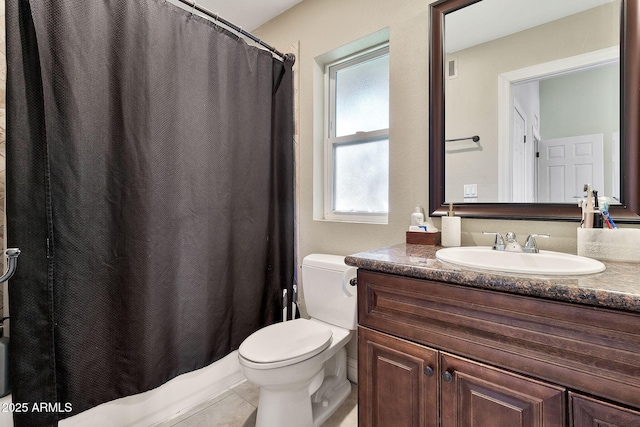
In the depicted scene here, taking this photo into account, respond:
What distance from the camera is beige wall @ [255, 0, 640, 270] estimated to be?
1.44m

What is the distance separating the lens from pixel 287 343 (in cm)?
136

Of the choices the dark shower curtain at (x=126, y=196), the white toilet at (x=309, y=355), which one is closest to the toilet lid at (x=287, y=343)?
the white toilet at (x=309, y=355)

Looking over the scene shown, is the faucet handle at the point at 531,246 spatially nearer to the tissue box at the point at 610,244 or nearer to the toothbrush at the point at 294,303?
the tissue box at the point at 610,244

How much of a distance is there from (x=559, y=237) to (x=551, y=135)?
0.41 metres

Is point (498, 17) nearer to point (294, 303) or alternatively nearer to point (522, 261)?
point (522, 261)

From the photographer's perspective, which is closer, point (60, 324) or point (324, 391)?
point (60, 324)

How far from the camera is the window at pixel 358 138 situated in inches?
70.6

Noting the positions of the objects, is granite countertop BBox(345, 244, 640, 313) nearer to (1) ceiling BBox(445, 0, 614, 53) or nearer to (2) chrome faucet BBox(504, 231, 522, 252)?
(2) chrome faucet BBox(504, 231, 522, 252)

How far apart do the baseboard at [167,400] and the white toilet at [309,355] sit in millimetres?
462

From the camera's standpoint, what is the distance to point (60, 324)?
1106 millimetres

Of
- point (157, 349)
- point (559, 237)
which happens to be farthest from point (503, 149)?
point (157, 349)

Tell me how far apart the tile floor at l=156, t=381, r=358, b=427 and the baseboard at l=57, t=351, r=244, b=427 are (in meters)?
0.04

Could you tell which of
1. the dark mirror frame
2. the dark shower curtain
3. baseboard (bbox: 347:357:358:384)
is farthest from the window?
baseboard (bbox: 347:357:358:384)

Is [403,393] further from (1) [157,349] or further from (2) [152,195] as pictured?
(2) [152,195]
